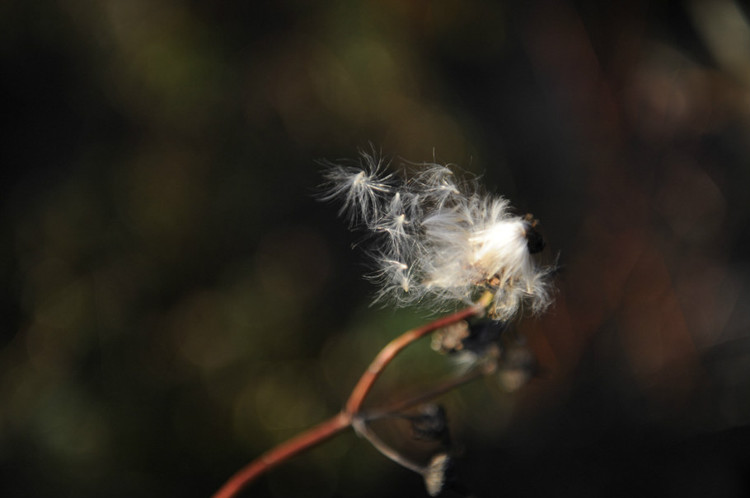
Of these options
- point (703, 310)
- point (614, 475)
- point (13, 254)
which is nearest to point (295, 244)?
point (13, 254)

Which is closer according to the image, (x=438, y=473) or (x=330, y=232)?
(x=438, y=473)

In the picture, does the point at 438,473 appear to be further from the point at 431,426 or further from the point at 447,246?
the point at 447,246

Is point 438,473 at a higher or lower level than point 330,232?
lower

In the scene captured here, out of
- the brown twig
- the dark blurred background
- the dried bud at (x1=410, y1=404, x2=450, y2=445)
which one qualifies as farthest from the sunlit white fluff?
the dark blurred background

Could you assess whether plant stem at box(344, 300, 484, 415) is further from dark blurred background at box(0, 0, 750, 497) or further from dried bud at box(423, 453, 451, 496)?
dark blurred background at box(0, 0, 750, 497)

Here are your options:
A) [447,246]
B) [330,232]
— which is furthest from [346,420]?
[330,232]

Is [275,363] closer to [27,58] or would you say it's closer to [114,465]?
[114,465]

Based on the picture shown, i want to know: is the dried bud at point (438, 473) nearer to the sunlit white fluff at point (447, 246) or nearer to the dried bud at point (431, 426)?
the dried bud at point (431, 426)
